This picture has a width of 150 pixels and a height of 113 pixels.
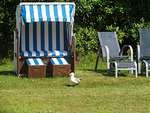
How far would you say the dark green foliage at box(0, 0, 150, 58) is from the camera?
14539 millimetres

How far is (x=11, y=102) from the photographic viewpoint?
7105 mm

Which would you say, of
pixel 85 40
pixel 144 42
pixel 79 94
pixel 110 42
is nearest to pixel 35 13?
pixel 110 42

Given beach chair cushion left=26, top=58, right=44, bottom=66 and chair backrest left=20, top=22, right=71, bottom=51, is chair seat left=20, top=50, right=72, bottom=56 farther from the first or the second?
chair backrest left=20, top=22, right=71, bottom=51

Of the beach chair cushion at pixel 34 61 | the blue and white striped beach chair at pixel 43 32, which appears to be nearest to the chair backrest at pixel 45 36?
the blue and white striped beach chair at pixel 43 32

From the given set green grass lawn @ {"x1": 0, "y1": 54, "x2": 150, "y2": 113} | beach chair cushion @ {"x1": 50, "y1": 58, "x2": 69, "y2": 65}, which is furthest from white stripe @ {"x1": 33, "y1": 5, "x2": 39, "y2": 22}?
green grass lawn @ {"x1": 0, "y1": 54, "x2": 150, "y2": 113}

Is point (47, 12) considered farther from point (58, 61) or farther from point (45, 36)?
point (58, 61)

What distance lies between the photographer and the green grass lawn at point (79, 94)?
6.74m

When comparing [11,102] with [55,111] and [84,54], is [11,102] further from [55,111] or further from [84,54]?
[84,54]

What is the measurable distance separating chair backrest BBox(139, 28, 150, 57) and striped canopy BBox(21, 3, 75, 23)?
1.79 meters

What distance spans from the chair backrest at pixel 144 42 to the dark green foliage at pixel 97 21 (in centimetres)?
359

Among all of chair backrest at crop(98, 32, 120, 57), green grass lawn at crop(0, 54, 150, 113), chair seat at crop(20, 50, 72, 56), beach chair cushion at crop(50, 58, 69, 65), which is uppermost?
chair backrest at crop(98, 32, 120, 57)

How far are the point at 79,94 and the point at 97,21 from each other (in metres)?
7.49

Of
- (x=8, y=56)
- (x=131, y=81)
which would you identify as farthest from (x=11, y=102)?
(x=8, y=56)

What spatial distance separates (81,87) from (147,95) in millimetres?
1652
